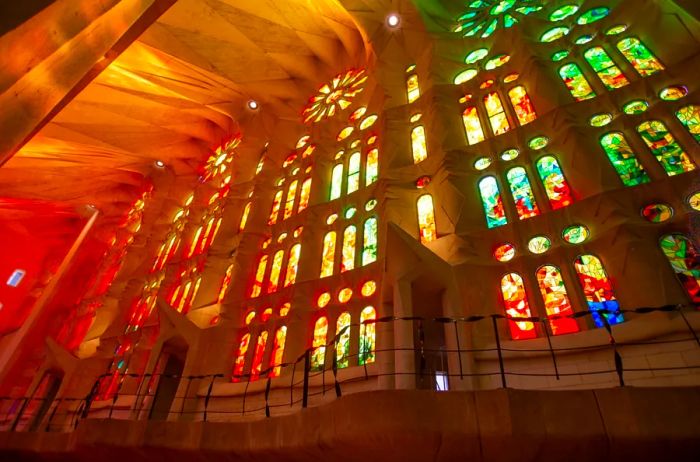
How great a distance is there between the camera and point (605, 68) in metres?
11.7

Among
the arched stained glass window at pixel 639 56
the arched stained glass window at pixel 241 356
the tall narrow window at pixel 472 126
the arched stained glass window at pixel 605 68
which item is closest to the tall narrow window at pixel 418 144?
the tall narrow window at pixel 472 126

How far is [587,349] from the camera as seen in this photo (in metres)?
7.48

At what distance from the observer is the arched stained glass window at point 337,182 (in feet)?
51.5

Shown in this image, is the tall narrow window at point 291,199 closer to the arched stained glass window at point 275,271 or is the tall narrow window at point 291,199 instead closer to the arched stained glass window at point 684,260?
the arched stained glass window at point 275,271

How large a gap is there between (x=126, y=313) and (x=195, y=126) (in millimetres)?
11787

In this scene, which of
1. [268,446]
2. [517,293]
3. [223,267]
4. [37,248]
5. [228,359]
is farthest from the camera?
[37,248]

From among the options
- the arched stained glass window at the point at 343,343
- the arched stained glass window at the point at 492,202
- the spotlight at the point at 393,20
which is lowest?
the arched stained glass window at the point at 343,343

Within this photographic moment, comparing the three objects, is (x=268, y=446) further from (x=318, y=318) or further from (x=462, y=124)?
(x=462, y=124)

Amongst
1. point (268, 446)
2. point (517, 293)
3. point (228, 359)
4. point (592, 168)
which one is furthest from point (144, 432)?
point (592, 168)

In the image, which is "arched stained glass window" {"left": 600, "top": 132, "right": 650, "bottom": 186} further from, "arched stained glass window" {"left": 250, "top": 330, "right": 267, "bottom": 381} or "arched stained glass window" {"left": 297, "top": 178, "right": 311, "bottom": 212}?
"arched stained glass window" {"left": 250, "top": 330, "right": 267, "bottom": 381}

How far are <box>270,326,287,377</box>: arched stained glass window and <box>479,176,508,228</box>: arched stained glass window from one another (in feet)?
21.2

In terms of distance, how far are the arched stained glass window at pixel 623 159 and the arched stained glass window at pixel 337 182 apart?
27.6 feet

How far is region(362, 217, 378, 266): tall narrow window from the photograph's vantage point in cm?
1234

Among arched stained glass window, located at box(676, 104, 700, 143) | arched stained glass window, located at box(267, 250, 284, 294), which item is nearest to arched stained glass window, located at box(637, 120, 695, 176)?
arched stained glass window, located at box(676, 104, 700, 143)
